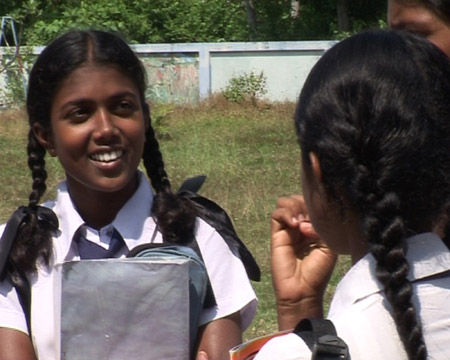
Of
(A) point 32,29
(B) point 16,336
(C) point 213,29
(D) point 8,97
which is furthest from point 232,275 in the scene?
(C) point 213,29

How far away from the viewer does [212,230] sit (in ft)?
6.89

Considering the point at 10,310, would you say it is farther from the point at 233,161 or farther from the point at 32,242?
the point at 233,161

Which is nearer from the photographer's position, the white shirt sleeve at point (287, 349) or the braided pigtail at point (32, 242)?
the white shirt sleeve at point (287, 349)

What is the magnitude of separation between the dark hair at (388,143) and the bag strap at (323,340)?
91mm

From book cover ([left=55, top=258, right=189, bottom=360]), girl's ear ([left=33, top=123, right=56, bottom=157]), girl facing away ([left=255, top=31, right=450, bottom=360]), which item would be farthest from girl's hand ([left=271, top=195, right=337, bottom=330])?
girl's ear ([left=33, top=123, right=56, bottom=157])

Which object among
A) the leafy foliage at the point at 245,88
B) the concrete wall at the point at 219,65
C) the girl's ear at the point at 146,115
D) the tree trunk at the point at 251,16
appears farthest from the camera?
the tree trunk at the point at 251,16

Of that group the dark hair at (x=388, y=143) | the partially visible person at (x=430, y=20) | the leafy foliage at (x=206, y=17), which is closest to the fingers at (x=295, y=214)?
the dark hair at (x=388, y=143)

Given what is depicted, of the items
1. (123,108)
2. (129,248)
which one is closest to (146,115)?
(123,108)

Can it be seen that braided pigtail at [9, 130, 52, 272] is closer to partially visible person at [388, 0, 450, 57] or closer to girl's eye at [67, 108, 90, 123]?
girl's eye at [67, 108, 90, 123]

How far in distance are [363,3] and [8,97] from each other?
918 centimetres

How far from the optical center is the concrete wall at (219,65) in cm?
1806

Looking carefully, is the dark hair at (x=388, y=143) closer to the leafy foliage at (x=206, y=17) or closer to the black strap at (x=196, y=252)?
the black strap at (x=196, y=252)

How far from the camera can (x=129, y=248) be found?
2.08 m

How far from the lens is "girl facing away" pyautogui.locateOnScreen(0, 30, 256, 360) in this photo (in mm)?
2027
